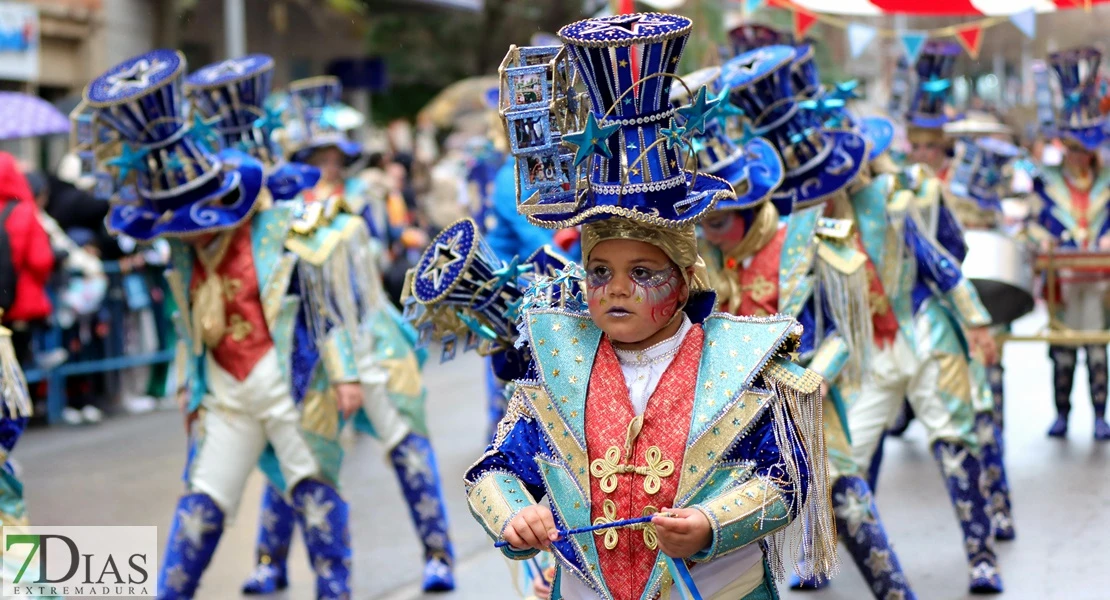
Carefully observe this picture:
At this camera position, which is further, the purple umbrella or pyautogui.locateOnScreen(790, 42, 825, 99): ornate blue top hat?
the purple umbrella

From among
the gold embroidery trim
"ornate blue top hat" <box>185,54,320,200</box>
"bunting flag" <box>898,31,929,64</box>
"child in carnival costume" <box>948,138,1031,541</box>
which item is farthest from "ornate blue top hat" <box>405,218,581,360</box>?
"bunting flag" <box>898,31,929,64</box>

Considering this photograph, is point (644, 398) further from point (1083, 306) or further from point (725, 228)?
point (1083, 306)

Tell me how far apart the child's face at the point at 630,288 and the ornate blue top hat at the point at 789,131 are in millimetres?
2409

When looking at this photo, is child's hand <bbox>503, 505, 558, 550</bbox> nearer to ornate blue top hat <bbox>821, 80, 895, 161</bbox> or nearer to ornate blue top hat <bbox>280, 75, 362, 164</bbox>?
ornate blue top hat <bbox>821, 80, 895, 161</bbox>

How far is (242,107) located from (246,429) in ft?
5.89

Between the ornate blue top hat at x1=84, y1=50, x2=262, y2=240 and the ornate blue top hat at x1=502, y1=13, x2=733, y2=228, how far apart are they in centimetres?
249

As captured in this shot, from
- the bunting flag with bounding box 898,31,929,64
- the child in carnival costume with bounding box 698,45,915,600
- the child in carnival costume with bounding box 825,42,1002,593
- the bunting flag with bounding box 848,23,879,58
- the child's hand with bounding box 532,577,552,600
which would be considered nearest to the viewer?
the child's hand with bounding box 532,577,552,600

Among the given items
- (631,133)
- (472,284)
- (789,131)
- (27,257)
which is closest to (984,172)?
(789,131)

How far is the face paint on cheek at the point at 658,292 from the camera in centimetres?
348

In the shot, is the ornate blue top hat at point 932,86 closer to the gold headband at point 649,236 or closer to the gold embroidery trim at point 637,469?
the gold headband at point 649,236

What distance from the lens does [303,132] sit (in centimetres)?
996

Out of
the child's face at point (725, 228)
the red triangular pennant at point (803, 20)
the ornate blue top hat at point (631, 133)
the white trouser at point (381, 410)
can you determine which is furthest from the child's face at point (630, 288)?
the red triangular pennant at point (803, 20)

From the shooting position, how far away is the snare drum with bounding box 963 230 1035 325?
8.46 metres

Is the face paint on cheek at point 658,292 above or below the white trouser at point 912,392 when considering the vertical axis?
above
